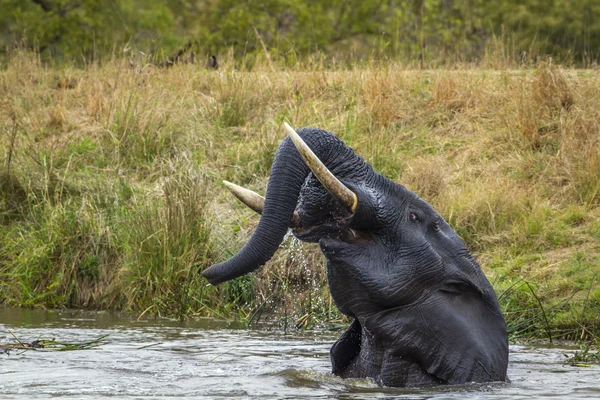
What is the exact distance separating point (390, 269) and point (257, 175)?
7022 mm

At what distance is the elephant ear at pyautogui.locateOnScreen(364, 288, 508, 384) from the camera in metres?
5.80

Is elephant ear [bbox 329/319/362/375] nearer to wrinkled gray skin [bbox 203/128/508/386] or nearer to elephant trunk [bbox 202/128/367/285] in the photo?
wrinkled gray skin [bbox 203/128/508/386]

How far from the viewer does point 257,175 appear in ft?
41.6

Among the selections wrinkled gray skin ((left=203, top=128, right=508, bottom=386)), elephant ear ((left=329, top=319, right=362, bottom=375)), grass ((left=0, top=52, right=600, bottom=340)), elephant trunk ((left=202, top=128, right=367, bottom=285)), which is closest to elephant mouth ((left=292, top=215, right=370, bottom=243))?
wrinkled gray skin ((left=203, top=128, right=508, bottom=386))

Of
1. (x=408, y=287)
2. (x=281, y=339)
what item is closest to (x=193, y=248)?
(x=281, y=339)

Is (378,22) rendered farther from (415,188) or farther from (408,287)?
(408,287)

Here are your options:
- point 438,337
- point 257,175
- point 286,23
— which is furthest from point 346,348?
point 286,23

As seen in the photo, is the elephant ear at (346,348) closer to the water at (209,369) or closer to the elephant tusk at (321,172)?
the water at (209,369)

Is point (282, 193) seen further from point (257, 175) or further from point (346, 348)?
point (257, 175)

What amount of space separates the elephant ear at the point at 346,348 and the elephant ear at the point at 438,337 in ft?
1.27

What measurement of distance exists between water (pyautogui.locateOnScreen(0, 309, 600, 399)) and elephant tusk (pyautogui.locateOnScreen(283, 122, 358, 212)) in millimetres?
1106

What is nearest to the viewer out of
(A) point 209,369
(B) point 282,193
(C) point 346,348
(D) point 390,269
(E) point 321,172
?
(E) point 321,172

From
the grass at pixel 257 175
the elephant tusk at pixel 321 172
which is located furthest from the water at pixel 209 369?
the elephant tusk at pixel 321 172

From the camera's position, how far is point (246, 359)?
763 centimetres
